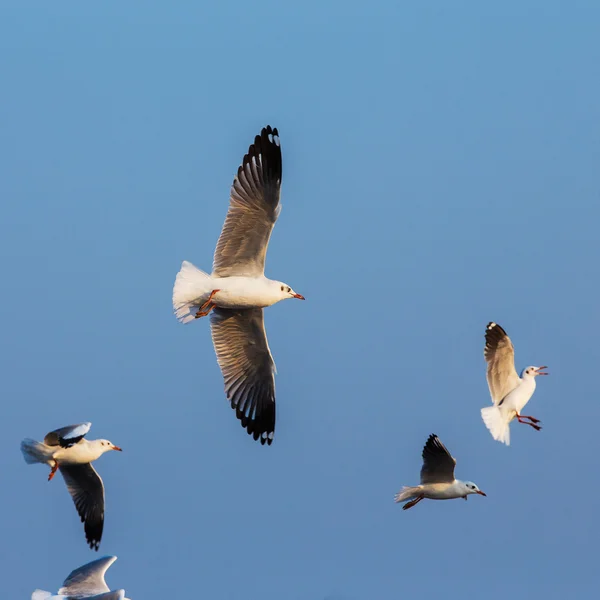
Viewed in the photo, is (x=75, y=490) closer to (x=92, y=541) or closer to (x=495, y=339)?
(x=92, y=541)

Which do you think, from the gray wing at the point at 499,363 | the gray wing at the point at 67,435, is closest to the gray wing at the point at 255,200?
the gray wing at the point at 67,435

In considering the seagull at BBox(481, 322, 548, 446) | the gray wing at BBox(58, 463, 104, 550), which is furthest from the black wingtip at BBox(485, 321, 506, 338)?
the gray wing at BBox(58, 463, 104, 550)

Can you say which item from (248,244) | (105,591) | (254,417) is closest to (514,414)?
(254,417)

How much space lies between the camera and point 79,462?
47.2 feet

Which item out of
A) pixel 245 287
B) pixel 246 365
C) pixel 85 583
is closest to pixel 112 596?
pixel 85 583

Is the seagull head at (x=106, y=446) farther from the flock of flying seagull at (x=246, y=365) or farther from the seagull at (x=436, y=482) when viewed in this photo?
the seagull at (x=436, y=482)

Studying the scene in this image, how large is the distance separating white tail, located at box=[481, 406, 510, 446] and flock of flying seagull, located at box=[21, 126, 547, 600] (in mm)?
14

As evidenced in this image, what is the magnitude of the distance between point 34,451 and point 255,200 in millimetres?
3704

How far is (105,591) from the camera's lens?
13469 mm

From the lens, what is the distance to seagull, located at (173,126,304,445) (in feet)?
41.4

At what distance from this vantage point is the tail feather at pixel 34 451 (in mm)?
13859

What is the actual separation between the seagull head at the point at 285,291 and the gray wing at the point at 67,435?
2.39 metres

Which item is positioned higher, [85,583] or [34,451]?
[34,451]

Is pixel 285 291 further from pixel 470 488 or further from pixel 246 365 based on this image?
pixel 470 488
